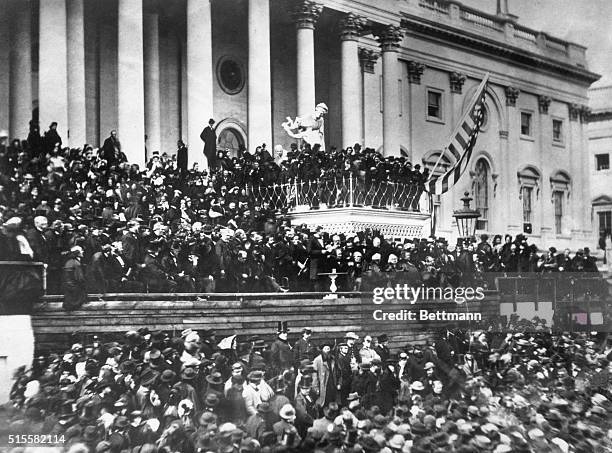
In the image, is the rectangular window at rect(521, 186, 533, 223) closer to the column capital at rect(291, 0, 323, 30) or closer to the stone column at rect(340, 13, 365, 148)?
the stone column at rect(340, 13, 365, 148)

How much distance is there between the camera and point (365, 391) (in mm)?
12898

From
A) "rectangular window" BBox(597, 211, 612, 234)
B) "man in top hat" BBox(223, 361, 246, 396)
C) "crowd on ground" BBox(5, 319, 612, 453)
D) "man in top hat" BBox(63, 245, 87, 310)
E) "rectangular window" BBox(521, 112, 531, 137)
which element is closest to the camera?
"crowd on ground" BBox(5, 319, 612, 453)

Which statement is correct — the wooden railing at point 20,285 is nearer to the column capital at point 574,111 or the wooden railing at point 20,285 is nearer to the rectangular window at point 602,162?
the rectangular window at point 602,162

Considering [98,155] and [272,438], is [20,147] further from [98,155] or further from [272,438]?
[272,438]

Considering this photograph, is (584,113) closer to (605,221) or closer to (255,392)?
(605,221)

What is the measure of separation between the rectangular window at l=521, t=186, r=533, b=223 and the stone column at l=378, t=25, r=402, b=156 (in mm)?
5879

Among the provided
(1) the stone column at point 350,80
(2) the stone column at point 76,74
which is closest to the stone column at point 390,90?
(1) the stone column at point 350,80

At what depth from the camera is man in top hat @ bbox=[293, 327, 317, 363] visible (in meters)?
13.3

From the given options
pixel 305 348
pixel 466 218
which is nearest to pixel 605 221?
pixel 466 218

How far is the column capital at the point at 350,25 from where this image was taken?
30.8 m

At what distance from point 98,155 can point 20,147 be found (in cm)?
301

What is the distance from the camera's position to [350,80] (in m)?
30.9

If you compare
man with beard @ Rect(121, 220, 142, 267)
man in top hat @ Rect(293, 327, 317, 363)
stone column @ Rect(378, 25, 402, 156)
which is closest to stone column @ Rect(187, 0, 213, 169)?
man with beard @ Rect(121, 220, 142, 267)

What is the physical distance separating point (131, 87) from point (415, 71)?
14.8m
